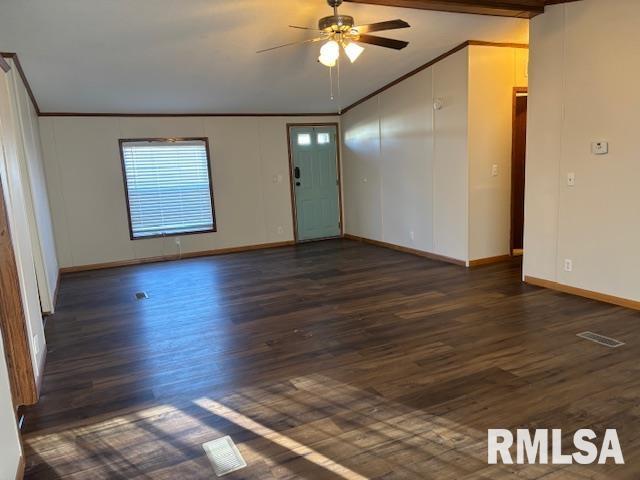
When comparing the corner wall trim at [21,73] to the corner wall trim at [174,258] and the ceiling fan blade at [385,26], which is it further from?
the ceiling fan blade at [385,26]

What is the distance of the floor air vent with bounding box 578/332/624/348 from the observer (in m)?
3.03

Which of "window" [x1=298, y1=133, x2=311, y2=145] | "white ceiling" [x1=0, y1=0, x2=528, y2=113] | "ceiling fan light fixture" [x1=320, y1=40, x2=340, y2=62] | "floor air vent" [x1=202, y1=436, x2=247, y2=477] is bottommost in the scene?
"floor air vent" [x1=202, y1=436, x2=247, y2=477]

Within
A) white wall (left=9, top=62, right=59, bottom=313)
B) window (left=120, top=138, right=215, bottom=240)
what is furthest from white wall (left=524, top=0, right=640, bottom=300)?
white wall (left=9, top=62, right=59, bottom=313)

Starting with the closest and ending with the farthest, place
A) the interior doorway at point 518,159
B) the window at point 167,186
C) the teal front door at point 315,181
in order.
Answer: the interior doorway at point 518,159 < the window at point 167,186 < the teal front door at point 315,181

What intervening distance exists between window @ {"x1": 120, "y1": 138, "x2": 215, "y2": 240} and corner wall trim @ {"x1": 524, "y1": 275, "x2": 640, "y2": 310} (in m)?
4.76

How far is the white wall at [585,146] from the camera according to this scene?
356cm

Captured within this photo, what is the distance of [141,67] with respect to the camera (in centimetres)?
471

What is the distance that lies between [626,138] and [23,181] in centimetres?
519

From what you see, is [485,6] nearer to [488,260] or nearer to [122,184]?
[488,260]

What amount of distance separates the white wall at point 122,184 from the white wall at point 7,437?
4.84m

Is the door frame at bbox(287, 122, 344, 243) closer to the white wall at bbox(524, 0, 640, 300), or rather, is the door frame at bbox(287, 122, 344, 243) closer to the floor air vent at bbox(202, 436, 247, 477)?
the white wall at bbox(524, 0, 640, 300)

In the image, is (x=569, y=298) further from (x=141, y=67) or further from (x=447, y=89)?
(x=141, y=67)

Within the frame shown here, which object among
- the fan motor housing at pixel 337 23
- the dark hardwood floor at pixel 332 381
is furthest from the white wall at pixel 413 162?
the fan motor housing at pixel 337 23

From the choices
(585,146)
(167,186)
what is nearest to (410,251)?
(585,146)
